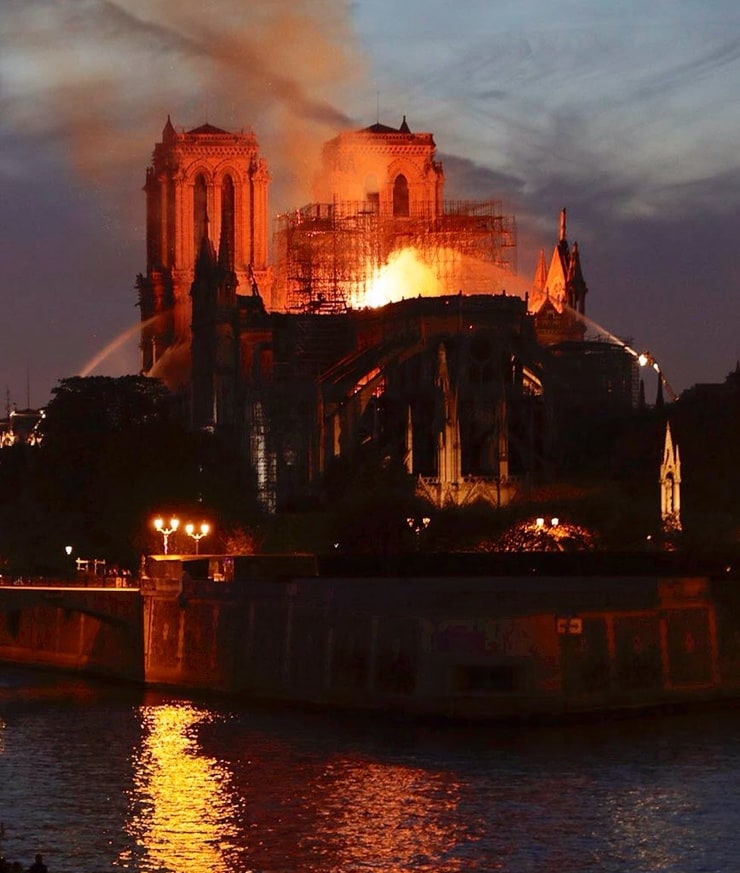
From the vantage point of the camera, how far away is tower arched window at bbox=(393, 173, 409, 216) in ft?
478

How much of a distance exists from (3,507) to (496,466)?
74.1 ft

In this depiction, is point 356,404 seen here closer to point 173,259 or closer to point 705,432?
point 705,432

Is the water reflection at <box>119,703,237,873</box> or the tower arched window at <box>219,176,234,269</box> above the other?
the tower arched window at <box>219,176,234,269</box>

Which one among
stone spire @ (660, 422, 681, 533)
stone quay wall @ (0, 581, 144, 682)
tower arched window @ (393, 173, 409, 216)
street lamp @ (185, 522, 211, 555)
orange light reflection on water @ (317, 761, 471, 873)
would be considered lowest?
orange light reflection on water @ (317, 761, 471, 873)

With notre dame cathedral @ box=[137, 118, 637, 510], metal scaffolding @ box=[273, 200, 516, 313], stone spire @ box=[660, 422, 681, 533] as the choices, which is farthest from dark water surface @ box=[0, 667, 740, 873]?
metal scaffolding @ box=[273, 200, 516, 313]

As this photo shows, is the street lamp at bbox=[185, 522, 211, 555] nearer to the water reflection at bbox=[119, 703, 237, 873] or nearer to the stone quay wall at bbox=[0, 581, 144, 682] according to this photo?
the stone quay wall at bbox=[0, 581, 144, 682]

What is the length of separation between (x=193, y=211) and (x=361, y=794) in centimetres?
10209

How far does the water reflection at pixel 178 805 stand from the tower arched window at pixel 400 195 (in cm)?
8570

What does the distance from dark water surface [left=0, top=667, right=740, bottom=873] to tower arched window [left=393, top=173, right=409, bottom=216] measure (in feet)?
276

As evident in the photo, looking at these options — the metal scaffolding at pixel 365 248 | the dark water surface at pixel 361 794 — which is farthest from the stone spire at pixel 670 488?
the metal scaffolding at pixel 365 248

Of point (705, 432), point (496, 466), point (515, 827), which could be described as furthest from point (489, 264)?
point (515, 827)

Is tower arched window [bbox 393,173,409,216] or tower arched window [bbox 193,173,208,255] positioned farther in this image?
tower arched window [bbox 193,173,208,255]

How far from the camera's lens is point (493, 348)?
120 m

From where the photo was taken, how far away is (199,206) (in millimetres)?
150625
